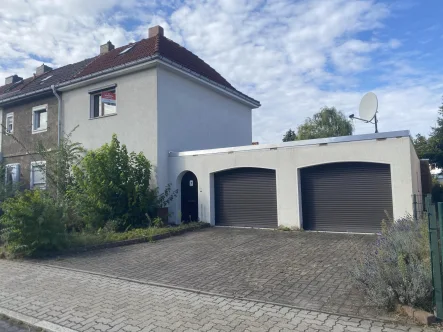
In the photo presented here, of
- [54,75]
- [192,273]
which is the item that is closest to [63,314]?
[192,273]

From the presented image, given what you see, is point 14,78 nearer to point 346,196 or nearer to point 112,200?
point 112,200

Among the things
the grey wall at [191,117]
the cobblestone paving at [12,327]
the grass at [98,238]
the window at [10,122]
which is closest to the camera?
the cobblestone paving at [12,327]

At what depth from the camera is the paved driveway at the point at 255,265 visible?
5.06 metres

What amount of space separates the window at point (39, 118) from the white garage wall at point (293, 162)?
8.36 m

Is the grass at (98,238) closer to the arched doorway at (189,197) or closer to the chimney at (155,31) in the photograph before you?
the arched doorway at (189,197)

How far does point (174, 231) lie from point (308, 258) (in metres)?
5.25

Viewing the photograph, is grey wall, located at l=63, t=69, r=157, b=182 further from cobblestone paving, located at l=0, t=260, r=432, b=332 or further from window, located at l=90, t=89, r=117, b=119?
cobblestone paving, located at l=0, t=260, r=432, b=332

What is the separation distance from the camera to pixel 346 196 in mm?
10500

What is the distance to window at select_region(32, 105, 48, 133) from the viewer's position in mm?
17375

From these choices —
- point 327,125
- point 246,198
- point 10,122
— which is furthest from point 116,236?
point 327,125

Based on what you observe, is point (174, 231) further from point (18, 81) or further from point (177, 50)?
point (18, 81)

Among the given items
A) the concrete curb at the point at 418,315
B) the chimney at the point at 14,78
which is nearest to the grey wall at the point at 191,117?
Result: the concrete curb at the point at 418,315

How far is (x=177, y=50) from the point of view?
55.3 feet

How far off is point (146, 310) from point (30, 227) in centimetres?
526
